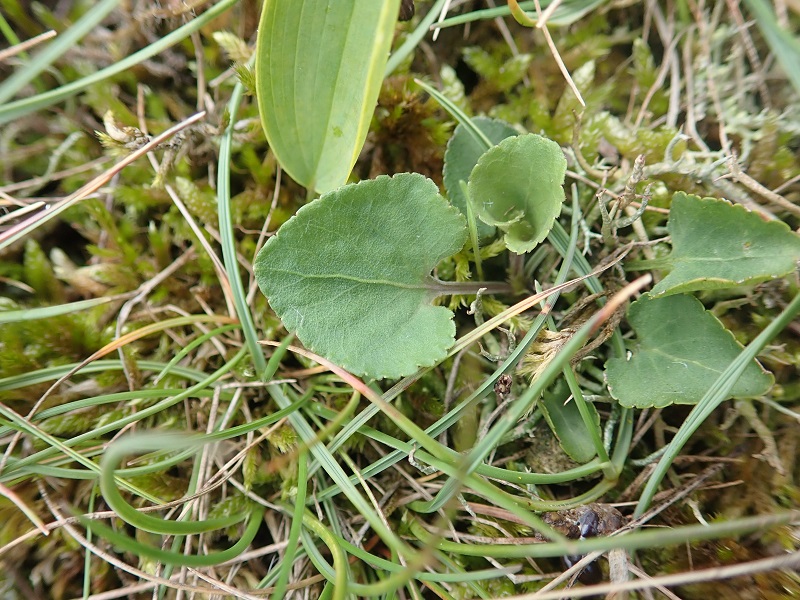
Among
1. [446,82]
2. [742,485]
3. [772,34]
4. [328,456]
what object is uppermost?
[446,82]

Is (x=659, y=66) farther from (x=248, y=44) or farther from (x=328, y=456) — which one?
(x=328, y=456)

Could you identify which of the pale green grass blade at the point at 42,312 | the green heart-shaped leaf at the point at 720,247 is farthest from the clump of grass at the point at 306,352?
the green heart-shaped leaf at the point at 720,247

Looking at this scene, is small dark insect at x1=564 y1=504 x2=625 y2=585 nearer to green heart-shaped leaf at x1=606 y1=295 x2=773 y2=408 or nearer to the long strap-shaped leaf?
green heart-shaped leaf at x1=606 y1=295 x2=773 y2=408

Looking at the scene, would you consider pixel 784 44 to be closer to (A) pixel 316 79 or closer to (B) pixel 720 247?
(B) pixel 720 247

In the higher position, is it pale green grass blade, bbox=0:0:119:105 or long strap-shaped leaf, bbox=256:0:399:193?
pale green grass blade, bbox=0:0:119:105

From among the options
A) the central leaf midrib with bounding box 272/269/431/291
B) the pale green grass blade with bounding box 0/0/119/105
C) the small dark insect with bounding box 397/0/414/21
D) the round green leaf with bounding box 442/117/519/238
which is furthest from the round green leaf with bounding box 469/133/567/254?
the pale green grass blade with bounding box 0/0/119/105

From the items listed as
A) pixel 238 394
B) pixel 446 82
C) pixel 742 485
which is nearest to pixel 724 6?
pixel 446 82

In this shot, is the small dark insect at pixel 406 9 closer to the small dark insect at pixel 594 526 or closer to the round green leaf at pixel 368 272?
the round green leaf at pixel 368 272
